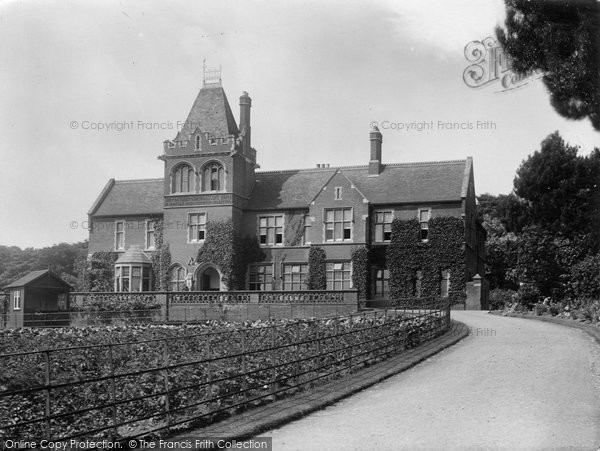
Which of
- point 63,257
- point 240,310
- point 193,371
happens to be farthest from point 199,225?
point 63,257

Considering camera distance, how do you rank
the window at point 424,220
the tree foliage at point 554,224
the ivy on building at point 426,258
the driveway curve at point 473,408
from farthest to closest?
the window at point 424,220 < the ivy on building at point 426,258 < the tree foliage at point 554,224 < the driveway curve at point 473,408

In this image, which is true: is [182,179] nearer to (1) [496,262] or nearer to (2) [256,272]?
(2) [256,272]

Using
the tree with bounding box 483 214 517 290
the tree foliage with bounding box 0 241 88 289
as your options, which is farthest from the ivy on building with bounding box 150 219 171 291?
the tree foliage with bounding box 0 241 88 289

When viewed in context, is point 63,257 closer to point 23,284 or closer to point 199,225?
point 199,225

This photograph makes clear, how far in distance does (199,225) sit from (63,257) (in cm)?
3868

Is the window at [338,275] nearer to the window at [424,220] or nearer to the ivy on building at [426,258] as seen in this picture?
the ivy on building at [426,258]

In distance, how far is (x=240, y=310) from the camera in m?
32.3

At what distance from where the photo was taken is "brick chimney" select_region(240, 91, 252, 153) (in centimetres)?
4284

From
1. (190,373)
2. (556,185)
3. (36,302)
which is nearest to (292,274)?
(36,302)

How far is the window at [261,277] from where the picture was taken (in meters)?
41.2

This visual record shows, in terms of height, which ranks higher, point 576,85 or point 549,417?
point 576,85

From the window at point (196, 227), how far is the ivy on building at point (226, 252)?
40 cm

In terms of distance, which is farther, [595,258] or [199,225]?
[199,225]

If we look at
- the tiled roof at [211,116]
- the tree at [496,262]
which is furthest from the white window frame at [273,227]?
the tree at [496,262]
